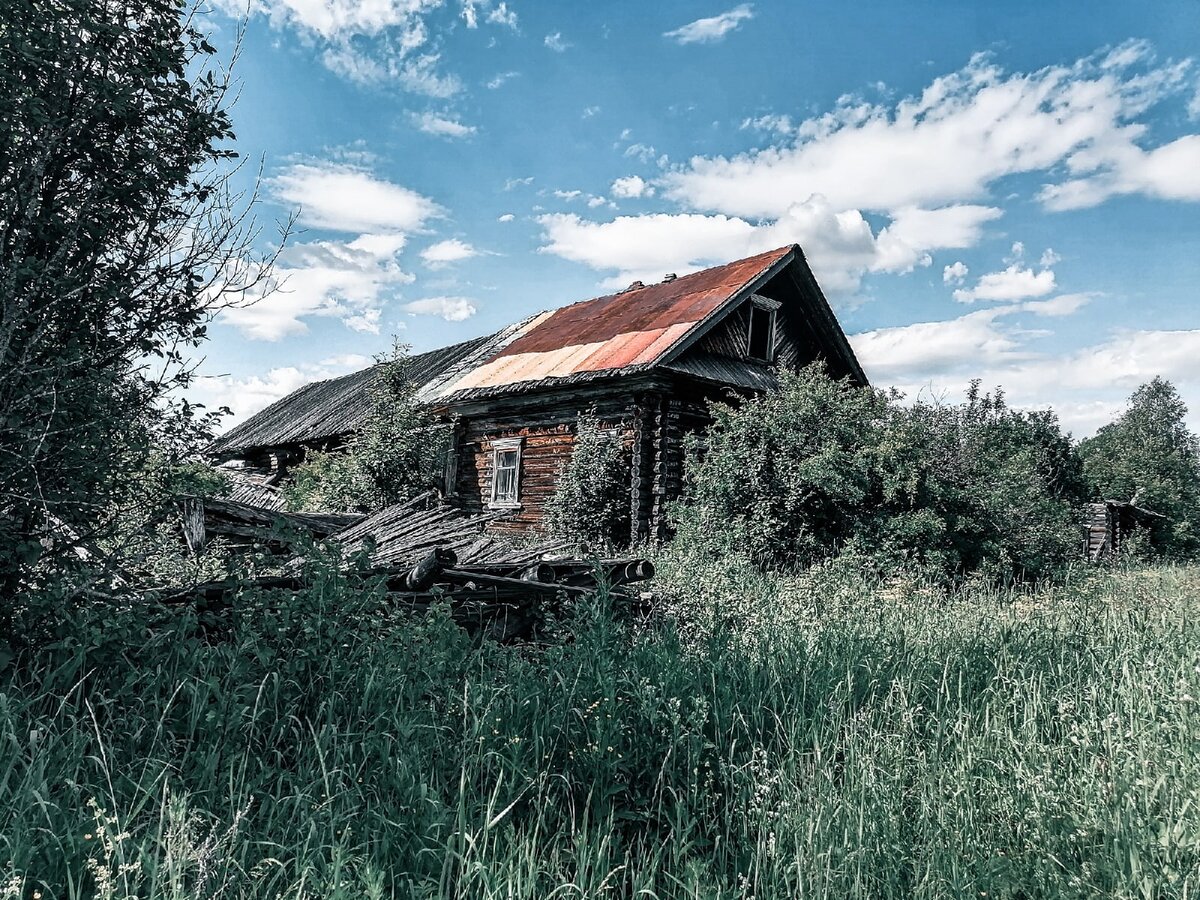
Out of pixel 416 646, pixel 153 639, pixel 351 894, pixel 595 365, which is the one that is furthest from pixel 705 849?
pixel 595 365

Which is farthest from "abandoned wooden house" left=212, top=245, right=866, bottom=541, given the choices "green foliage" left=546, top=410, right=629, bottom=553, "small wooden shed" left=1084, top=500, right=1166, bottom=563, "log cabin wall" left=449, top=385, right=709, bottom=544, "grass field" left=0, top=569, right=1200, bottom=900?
"small wooden shed" left=1084, top=500, right=1166, bottom=563

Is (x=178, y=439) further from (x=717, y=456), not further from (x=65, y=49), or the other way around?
(x=717, y=456)

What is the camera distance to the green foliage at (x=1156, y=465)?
86.1ft

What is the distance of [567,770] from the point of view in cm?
309

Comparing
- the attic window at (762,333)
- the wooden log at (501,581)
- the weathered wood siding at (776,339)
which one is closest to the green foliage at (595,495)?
the weathered wood siding at (776,339)

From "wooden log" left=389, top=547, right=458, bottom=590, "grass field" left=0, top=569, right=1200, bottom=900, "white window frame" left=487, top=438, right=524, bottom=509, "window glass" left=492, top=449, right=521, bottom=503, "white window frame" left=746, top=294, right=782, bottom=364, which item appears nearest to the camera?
"grass field" left=0, top=569, right=1200, bottom=900

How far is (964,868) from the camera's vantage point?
2.53 m

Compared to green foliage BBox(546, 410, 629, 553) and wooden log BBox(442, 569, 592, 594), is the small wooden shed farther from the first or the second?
wooden log BBox(442, 569, 592, 594)

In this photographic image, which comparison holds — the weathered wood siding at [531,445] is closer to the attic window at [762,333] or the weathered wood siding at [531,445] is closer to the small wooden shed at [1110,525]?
the attic window at [762,333]

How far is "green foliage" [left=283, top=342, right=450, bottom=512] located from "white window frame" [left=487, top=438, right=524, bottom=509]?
49.9 inches

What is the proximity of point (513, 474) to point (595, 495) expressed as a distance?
2.76 meters

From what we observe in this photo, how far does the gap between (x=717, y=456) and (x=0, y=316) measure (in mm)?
9606

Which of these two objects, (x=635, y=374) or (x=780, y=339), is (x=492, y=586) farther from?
(x=780, y=339)

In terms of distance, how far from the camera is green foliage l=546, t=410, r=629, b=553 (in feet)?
42.8
